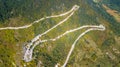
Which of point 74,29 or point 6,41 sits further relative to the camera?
point 74,29

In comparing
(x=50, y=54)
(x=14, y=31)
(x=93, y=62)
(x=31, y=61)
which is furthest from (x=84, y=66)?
(x=14, y=31)

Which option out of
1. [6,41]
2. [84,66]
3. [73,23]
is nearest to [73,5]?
[73,23]

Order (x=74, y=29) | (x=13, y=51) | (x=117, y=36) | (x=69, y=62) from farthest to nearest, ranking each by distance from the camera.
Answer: (x=117, y=36) → (x=74, y=29) → (x=69, y=62) → (x=13, y=51)

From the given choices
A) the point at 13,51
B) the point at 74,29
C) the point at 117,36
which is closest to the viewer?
the point at 13,51

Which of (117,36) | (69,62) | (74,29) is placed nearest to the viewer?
(69,62)

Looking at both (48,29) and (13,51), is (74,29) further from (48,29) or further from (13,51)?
(13,51)

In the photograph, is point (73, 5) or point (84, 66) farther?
point (73, 5)

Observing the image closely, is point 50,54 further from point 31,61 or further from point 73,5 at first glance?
point 73,5

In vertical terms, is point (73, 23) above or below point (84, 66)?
above

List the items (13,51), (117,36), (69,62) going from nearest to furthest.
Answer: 1. (13,51)
2. (69,62)
3. (117,36)
